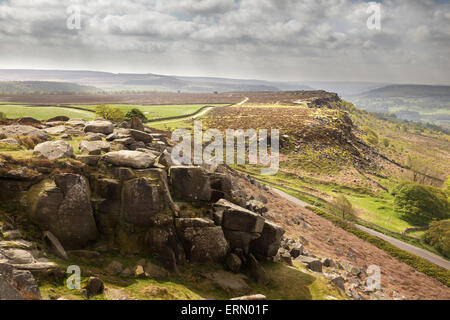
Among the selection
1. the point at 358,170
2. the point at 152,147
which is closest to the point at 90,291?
the point at 152,147

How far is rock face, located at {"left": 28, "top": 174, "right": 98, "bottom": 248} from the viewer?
1906 centimetres

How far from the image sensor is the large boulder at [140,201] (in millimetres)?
21344

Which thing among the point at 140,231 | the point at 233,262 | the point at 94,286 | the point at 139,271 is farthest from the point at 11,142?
the point at 233,262

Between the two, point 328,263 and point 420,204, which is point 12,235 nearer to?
point 328,263

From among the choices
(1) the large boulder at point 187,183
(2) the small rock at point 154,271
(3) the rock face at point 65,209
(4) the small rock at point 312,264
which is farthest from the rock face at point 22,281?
(4) the small rock at point 312,264

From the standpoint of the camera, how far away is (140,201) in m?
21.5

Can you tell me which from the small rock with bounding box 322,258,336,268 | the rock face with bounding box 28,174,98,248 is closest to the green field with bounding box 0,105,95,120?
the rock face with bounding box 28,174,98,248

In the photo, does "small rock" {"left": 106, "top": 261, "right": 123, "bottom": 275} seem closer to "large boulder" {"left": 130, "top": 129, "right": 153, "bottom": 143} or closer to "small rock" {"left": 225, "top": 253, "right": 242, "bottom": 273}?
"small rock" {"left": 225, "top": 253, "right": 242, "bottom": 273}

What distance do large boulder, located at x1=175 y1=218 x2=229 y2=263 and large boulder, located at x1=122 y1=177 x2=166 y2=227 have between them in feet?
7.68

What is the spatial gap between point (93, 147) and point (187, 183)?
9.40m

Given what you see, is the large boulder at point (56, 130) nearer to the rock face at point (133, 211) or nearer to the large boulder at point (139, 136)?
the rock face at point (133, 211)

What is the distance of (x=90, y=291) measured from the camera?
1575cm
